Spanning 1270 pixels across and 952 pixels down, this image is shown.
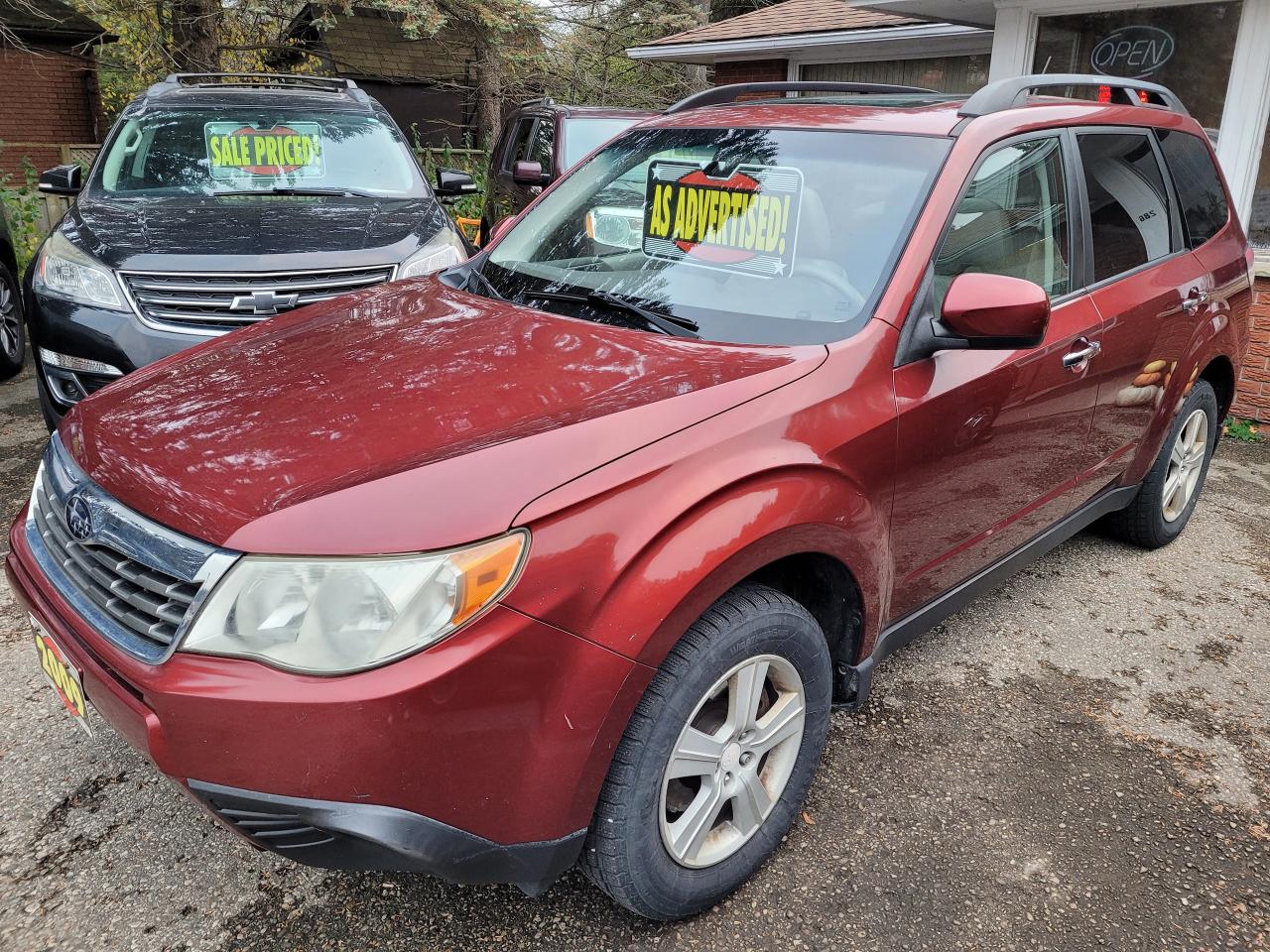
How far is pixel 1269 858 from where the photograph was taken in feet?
8.09

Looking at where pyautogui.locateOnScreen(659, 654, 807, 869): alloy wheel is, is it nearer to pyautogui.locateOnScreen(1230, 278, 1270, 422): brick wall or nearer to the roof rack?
the roof rack

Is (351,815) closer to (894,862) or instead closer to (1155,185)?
(894,862)

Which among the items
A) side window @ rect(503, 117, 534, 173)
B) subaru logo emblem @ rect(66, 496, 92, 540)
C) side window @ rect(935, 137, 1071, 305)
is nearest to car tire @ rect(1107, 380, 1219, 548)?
side window @ rect(935, 137, 1071, 305)

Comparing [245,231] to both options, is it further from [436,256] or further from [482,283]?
[482,283]

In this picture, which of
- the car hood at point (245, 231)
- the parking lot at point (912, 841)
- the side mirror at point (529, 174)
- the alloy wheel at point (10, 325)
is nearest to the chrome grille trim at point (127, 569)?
the parking lot at point (912, 841)

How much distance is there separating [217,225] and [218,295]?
2.01 ft

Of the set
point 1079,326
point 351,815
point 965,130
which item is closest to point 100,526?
point 351,815

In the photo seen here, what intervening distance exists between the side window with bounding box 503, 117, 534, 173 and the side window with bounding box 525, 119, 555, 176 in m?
0.18

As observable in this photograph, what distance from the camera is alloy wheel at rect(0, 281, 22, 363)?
20.9ft

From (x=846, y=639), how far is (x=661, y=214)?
1313 mm

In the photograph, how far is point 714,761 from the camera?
2.09m

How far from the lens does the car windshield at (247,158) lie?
5.33 m

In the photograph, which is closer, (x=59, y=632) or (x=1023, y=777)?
(x=59, y=632)

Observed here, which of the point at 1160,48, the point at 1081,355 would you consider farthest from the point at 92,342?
the point at 1160,48
